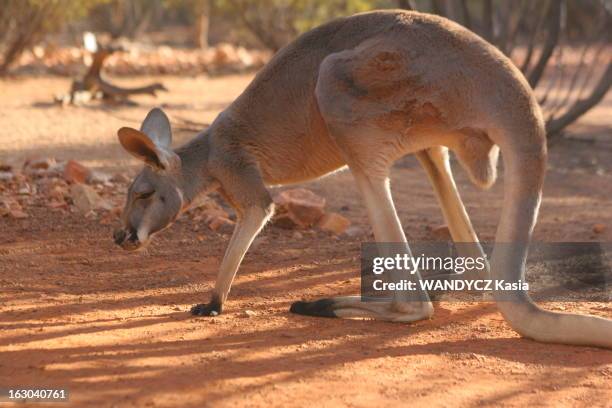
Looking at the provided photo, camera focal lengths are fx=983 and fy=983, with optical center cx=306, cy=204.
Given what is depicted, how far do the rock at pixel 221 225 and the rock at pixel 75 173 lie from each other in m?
1.32

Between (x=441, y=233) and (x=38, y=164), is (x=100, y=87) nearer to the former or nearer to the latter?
(x=38, y=164)

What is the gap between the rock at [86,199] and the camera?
7258mm

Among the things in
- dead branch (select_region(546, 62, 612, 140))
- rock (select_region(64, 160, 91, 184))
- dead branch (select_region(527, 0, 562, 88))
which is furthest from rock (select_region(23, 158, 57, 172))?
dead branch (select_region(546, 62, 612, 140))

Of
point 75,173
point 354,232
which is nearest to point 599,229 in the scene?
point 354,232

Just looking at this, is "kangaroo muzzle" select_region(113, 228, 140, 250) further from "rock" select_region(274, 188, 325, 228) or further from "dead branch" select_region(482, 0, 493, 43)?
"dead branch" select_region(482, 0, 493, 43)

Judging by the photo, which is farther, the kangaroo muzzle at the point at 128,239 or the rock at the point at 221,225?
the rock at the point at 221,225

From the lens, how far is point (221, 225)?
23.4ft

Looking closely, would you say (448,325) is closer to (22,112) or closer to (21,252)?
(21,252)

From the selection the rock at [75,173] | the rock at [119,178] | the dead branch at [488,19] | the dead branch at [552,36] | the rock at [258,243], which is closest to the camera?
the rock at [258,243]

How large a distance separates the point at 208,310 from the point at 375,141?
121 cm

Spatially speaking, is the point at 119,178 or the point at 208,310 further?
the point at 119,178

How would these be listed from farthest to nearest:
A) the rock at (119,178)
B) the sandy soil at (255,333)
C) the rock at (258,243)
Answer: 1. the rock at (119,178)
2. the rock at (258,243)
3. the sandy soil at (255,333)

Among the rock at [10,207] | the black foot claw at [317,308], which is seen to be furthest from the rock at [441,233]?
the rock at [10,207]

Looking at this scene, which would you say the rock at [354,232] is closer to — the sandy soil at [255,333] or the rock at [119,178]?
the sandy soil at [255,333]
